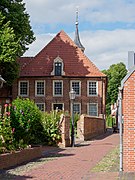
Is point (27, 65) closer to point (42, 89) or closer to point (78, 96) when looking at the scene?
point (42, 89)

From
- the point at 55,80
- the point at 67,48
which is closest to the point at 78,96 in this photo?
the point at 55,80

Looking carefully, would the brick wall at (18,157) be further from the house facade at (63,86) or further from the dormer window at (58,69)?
the dormer window at (58,69)

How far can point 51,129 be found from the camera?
2509 cm

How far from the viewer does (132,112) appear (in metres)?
12.6

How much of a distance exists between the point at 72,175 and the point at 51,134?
12.8 meters

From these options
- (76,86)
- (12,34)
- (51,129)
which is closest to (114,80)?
(76,86)

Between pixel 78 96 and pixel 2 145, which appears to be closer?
pixel 2 145

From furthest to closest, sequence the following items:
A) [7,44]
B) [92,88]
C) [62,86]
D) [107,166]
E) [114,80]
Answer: [114,80] < [92,88] < [62,86] < [7,44] < [107,166]

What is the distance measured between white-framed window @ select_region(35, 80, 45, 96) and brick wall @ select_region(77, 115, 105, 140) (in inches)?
337

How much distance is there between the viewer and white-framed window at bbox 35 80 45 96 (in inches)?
1852

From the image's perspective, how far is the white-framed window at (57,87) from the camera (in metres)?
46.8

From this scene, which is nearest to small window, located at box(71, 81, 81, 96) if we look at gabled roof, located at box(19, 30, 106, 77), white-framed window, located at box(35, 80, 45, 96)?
gabled roof, located at box(19, 30, 106, 77)

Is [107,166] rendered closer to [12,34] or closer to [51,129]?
[51,129]

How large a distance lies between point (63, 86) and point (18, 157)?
32083 mm
